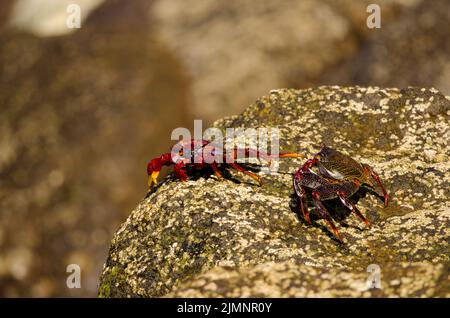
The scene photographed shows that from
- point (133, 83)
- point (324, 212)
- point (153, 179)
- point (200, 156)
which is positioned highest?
point (133, 83)

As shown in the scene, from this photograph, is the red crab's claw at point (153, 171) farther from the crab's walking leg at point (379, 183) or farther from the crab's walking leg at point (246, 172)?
the crab's walking leg at point (379, 183)

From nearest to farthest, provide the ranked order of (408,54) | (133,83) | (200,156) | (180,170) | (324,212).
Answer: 1. (324,212)
2. (180,170)
3. (200,156)
4. (408,54)
5. (133,83)

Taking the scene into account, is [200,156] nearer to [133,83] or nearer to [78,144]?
[78,144]

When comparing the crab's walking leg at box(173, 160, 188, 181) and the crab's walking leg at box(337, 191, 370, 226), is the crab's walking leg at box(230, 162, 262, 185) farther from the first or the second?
the crab's walking leg at box(337, 191, 370, 226)

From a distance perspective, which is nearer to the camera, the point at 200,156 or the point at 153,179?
the point at 200,156

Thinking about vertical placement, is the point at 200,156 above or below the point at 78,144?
below

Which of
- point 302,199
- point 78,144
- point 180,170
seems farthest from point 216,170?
point 78,144
